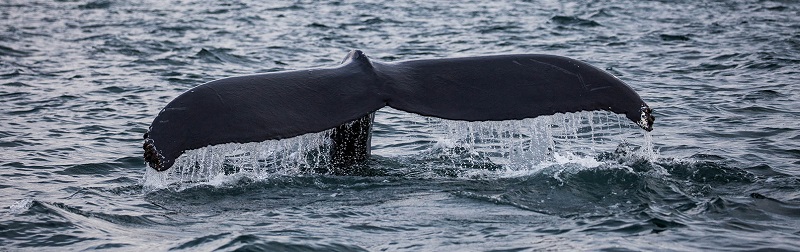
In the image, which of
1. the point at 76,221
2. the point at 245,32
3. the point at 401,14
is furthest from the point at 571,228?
the point at 401,14

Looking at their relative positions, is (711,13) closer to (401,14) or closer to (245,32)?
(401,14)

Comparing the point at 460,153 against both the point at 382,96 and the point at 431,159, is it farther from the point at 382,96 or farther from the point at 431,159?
the point at 382,96

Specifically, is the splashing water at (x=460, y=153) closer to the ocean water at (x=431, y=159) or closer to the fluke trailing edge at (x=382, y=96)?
the ocean water at (x=431, y=159)

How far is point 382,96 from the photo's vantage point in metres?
6.34

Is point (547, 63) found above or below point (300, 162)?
above

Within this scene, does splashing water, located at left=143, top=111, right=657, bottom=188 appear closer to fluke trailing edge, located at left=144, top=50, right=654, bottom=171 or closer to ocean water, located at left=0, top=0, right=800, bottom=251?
ocean water, located at left=0, top=0, right=800, bottom=251

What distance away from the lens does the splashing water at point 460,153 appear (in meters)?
6.73

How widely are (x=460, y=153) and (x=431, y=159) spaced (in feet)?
1.00

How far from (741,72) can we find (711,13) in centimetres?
646

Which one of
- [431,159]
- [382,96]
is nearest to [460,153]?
[431,159]

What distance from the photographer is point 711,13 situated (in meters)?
19.8

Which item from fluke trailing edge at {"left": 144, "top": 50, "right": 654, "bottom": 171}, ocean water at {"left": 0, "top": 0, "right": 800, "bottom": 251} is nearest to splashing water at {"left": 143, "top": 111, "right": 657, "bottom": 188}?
ocean water at {"left": 0, "top": 0, "right": 800, "bottom": 251}

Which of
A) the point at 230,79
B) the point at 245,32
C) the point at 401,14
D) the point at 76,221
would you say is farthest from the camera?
the point at 401,14

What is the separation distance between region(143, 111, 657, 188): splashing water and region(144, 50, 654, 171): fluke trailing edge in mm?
158
